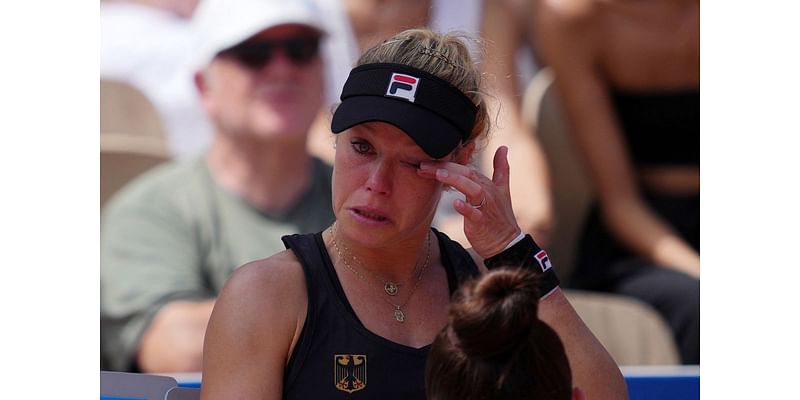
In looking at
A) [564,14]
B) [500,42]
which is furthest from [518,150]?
[564,14]

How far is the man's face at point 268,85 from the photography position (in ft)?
10.6

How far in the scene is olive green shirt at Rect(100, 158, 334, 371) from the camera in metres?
3.15

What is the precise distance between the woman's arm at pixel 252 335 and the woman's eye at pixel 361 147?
0.20 meters

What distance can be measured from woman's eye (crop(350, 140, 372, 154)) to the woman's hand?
0.25ft

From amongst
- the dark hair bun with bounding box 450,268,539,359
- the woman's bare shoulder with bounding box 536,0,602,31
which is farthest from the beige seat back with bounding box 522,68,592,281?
the dark hair bun with bounding box 450,268,539,359

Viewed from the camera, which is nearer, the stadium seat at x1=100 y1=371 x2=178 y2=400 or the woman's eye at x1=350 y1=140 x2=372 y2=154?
the woman's eye at x1=350 y1=140 x2=372 y2=154

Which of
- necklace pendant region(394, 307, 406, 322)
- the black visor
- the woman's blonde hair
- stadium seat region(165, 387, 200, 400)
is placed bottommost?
Result: stadium seat region(165, 387, 200, 400)

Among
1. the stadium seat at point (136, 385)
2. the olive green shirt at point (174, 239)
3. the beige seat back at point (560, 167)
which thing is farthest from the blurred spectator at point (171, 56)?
the stadium seat at point (136, 385)

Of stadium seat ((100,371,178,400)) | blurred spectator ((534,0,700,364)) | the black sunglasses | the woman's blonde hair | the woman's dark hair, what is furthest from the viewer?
blurred spectator ((534,0,700,364))

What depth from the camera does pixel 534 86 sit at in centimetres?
339

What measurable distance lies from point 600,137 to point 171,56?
134 centimetres

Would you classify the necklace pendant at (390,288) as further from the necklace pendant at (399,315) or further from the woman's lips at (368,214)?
the woman's lips at (368,214)

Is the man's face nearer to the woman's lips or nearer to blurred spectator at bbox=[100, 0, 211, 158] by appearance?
blurred spectator at bbox=[100, 0, 211, 158]
